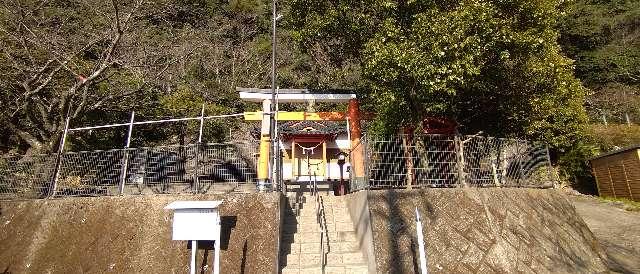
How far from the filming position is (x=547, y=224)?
8.41 meters

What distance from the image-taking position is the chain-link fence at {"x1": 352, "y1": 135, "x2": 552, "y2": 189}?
866 cm

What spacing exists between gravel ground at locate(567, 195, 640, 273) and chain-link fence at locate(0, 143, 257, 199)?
883cm

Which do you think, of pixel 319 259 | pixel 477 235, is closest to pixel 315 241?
pixel 319 259

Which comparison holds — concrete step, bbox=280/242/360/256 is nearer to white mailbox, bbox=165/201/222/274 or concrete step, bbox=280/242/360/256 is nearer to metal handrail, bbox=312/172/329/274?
metal handrail, bbox=312/172/329/274

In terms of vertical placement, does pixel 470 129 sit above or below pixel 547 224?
above

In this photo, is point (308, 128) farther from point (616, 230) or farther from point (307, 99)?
point (616, 230)

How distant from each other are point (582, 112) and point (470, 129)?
4.82 meters

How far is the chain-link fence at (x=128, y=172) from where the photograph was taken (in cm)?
901

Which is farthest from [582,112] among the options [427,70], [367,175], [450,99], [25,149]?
[25,149]

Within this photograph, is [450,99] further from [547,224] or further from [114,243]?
[114,243]

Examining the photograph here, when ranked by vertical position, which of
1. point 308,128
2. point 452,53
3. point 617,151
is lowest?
point 617,151

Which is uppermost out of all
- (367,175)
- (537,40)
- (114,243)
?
(537,40)

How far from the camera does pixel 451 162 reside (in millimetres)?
9336

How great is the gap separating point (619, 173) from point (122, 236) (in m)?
17.6
